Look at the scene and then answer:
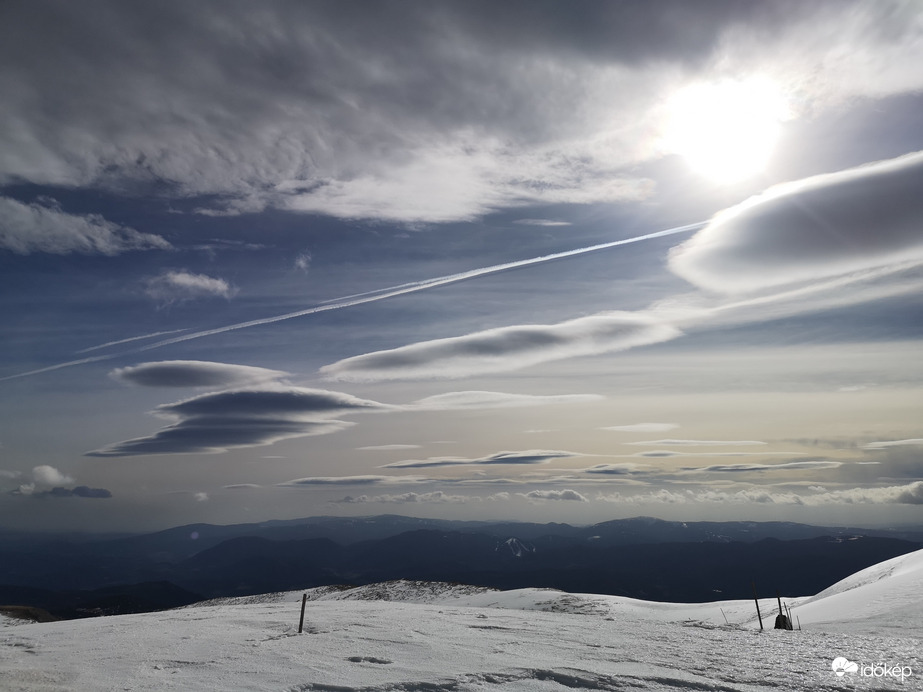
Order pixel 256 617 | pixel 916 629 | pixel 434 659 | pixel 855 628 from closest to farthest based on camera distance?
pixel 434 659 < pixel 916 629 < pixel 855 628 < pixel 256 617

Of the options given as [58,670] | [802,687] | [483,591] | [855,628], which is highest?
[58,670]

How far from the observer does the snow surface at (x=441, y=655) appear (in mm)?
13117

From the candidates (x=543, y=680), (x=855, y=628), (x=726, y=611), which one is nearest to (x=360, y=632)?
Answer: (x=543, y=680)

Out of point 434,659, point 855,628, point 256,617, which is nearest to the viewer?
point 434,659

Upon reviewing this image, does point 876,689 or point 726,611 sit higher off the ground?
point 876,689

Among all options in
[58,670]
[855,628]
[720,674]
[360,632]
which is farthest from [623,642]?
[58,670]

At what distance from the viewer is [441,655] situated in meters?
16.4

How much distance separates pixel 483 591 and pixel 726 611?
39.3 m

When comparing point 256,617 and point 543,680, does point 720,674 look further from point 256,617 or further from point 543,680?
point 256,617

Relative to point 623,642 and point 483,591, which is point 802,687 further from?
point 483,591

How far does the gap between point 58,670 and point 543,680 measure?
41.2 feet

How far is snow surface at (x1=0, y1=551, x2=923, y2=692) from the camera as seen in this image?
43.0 ft

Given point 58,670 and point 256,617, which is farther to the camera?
point 256,617

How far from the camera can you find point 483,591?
82.0 m
